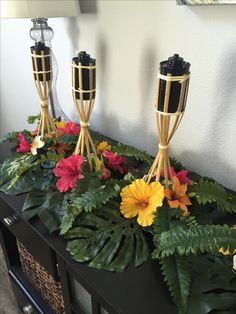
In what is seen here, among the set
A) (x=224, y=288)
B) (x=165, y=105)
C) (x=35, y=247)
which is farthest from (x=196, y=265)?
(x=35, y=247)

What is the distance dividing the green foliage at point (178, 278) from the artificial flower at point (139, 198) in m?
0.13

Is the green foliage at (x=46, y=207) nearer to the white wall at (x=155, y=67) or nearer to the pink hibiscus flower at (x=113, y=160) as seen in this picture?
the pink hibiscus flower at (x=113, y=160)

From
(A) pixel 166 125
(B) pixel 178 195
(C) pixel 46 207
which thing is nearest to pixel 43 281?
(C) pixel 46 207

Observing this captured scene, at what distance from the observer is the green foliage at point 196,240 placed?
0.54 m

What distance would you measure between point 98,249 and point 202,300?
240mm

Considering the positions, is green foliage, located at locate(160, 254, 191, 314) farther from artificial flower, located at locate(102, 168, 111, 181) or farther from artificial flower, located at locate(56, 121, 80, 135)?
artificial flower, located at locate(56, 121, 80, 135)

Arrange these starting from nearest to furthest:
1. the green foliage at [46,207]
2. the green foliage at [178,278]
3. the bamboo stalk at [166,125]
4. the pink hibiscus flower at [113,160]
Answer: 1. the green foliage at [178,278]
2. the bamboo stalk at [166,125]
3. the green foliage at [46,207]
4. the pink hibiscus flower at [113,160]

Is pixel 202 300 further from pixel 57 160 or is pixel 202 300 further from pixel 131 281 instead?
pixel 57 160

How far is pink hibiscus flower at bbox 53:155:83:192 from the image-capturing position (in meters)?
0.80

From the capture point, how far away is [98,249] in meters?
0.67

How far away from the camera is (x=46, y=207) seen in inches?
31.2

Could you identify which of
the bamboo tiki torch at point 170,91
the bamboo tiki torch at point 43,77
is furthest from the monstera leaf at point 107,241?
the bamboo tiki torch at point 43,77

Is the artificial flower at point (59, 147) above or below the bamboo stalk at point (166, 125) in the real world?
below

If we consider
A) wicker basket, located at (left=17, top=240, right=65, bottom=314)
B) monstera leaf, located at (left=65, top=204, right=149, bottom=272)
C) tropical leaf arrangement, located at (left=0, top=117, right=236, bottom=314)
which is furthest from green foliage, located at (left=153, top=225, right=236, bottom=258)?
wicker basket, located at (left=17, top=240, right=65, bottom=314)
